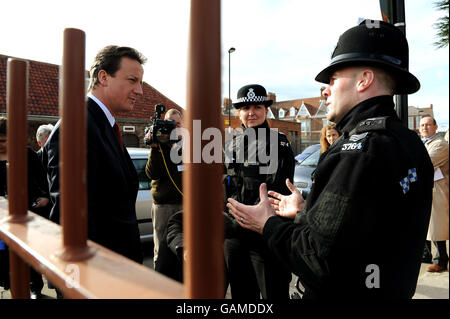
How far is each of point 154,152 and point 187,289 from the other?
3.14m

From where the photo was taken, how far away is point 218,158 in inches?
17.6

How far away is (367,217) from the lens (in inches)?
43.0

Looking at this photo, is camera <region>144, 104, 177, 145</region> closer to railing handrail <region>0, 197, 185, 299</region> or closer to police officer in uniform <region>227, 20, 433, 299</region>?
police officer in uniform <region>227, 20, 433, 299</region>

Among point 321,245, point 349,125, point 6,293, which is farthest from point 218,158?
point 6,293

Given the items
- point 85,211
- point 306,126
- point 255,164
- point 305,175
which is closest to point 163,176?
point 255,164

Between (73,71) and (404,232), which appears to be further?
(404,232)

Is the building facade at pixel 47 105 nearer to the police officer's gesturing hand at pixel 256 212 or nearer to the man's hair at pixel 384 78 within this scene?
the police officer's gesturing hand at pixel 256 212

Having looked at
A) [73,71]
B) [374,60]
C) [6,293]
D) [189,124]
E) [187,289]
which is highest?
[374,60]

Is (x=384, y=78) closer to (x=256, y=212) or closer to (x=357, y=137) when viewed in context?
(x=357, y=137)

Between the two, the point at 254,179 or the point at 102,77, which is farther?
the point at 254,179

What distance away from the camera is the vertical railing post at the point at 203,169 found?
0.42 m

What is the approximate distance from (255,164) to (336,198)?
5.92ft

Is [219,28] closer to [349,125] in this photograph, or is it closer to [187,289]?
[187,289]

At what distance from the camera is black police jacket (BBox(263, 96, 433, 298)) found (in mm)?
1103
